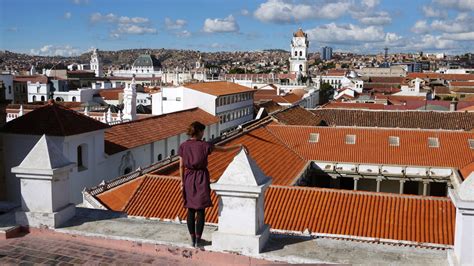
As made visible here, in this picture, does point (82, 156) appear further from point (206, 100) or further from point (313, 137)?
point (206, 100)

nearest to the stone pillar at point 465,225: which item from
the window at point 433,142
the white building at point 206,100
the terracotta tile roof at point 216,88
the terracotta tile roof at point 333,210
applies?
the terracotta tile roof at point 333,210

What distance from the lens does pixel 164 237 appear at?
269 inches

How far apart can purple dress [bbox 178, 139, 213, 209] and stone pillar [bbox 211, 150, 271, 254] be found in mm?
349

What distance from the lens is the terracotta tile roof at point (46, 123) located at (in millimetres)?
18344

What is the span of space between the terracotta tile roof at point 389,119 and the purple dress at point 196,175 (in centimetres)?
3140

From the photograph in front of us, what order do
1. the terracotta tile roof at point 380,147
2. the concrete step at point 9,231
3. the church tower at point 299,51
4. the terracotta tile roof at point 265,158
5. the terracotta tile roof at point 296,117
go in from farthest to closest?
1. the church tower at point 299,51
2. the terracotta tile roof at point 296,117
3. the terracotta tile roof at point 380,147
4. the terracotta tile roof at point 265,158
5. the concrete step at point 9,231

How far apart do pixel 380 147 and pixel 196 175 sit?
2629 cm

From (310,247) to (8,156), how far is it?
13980mm

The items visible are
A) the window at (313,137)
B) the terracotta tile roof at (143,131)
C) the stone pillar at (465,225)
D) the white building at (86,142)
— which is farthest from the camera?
the window at (313,137)

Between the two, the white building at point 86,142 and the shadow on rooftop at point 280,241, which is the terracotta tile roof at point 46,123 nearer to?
the white building at point 86,142

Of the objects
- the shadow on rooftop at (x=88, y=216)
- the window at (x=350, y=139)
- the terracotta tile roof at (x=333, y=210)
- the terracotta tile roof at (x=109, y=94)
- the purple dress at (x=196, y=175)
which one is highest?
the purple dress at (x=196, y=175)

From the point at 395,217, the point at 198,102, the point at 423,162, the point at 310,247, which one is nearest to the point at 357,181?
the point at 423,162

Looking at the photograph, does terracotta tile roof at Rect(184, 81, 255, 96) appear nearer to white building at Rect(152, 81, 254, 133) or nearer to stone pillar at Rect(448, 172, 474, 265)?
white building at Rect(152, 81, 254, 133)

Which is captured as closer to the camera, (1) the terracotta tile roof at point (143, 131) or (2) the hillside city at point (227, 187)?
(2) the hillside city at point (227, 187)
